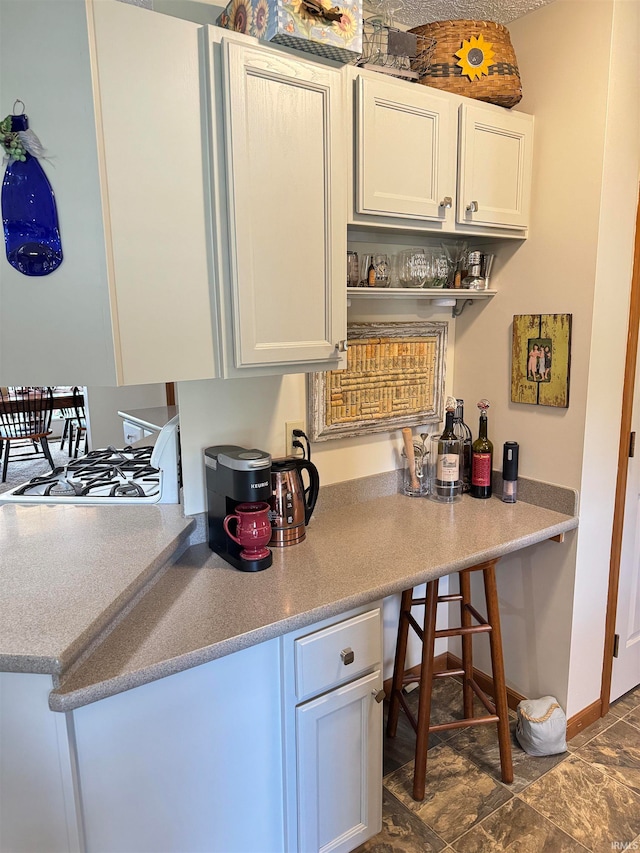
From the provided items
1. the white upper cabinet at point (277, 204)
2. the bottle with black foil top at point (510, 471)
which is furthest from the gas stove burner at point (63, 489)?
the bottle with black foil top at point (510, 471)

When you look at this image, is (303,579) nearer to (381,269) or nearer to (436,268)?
(381,269)

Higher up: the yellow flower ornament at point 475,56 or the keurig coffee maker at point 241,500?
the yellow flower ornament at point 475,56

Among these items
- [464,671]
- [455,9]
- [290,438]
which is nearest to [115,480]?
[290,438]

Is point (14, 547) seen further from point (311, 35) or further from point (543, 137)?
point (543, 137)

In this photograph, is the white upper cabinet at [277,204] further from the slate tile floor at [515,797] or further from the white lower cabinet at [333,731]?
the slate tile floor at [515,797]

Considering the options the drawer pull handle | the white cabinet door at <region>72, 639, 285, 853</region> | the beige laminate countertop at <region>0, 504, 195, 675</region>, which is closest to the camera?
the beige laminate countertop at <region>0, 504, 195, 675</region>

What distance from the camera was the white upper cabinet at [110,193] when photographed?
122 centimetres

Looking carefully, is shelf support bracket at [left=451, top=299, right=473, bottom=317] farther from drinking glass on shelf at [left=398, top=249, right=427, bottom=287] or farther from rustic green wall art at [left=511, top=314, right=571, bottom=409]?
drinking glass on shelf at [left=398, top=249, right=427, bottom=287]

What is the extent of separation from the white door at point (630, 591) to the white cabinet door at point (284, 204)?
1324 millimetres

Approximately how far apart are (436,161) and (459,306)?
0.66 metres

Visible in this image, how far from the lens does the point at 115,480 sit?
204 cm

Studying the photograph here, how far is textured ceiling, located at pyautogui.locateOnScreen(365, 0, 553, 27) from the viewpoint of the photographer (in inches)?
73.5

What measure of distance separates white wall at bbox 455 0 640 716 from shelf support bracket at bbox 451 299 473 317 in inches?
2.4

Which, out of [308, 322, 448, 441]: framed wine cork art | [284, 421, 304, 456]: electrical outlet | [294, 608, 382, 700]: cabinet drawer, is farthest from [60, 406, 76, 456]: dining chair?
[294, 608, 382, 700]: cabinet drawer
